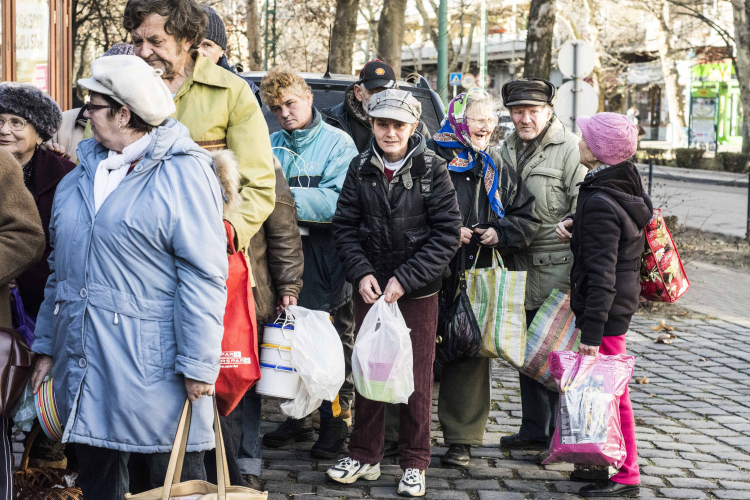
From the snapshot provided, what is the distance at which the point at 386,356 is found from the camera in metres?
4.33

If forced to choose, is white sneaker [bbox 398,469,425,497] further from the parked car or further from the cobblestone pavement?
the parked car

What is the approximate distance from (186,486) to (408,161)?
2.08 meters

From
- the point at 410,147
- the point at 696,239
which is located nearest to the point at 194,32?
the point at 410,147

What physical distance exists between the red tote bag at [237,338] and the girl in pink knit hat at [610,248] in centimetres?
171

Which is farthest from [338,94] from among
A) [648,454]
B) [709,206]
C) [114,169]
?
[709,206]

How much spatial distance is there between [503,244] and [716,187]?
24.6 m

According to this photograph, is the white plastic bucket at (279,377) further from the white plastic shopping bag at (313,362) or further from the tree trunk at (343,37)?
the tree trunk at (343,37)

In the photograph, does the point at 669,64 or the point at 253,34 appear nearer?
the point at 253,34

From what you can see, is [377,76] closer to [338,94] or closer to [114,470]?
[338,94]

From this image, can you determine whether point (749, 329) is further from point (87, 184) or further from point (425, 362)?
point (87, 184)

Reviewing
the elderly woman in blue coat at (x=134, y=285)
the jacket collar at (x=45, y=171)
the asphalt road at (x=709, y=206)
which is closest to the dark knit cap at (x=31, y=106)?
the jacket collar at (x=45, y=171)

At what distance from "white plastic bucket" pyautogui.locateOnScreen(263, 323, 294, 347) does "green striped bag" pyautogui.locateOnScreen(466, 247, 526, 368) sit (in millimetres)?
1210

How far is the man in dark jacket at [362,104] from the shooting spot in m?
5.43

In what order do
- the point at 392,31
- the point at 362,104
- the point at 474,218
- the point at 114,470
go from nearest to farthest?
the point at 114,470
the point at 474,218
the point at 362,104
the point at 392,31
